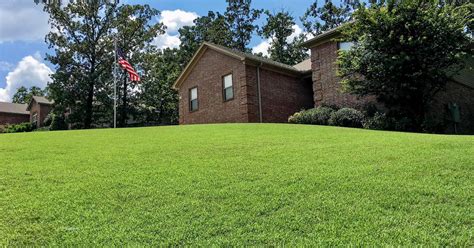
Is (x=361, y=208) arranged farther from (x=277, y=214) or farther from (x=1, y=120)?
(x=1, y=120)

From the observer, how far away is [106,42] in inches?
1496

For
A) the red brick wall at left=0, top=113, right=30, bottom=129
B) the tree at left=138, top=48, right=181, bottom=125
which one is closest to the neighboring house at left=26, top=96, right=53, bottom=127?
the red brick wall at left=0, top=113, right=30, bottom=129

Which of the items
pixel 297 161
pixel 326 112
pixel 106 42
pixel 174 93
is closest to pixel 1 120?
pixel 106 42

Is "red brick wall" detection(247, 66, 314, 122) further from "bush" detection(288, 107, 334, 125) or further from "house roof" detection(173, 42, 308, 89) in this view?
"bush" detection(288, 107, 334, 125)

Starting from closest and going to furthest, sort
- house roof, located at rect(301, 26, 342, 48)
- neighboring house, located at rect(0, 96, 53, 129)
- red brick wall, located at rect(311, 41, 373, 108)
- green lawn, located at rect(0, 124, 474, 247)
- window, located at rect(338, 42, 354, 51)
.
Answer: green lawn, located at rect(0, 124, 474, 247), window, located at rect(338, 42, 354, 51), red brick wall, located at rect(311, 41, 373, 108), house roof, located at rect(301, 26, 342, 48), neighboring house, located at rect(0, 96, 53, 129)

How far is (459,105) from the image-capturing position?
19953mm

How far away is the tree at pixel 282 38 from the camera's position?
42969 mm

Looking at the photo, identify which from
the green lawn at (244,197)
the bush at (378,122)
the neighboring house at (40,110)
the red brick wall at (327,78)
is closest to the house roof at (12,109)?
the neighboring house at (40,110)

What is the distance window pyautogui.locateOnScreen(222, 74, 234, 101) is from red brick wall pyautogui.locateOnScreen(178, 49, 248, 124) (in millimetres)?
217

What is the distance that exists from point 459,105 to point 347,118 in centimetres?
693

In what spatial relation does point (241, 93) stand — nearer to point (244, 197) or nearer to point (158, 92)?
point (244, 197)

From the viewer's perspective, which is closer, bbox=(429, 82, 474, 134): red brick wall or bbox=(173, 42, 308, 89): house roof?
bbox=(429, 82, 474, 134): red brick wall

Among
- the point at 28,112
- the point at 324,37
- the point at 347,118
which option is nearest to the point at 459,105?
the point at 347,118

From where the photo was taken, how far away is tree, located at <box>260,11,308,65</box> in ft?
141
